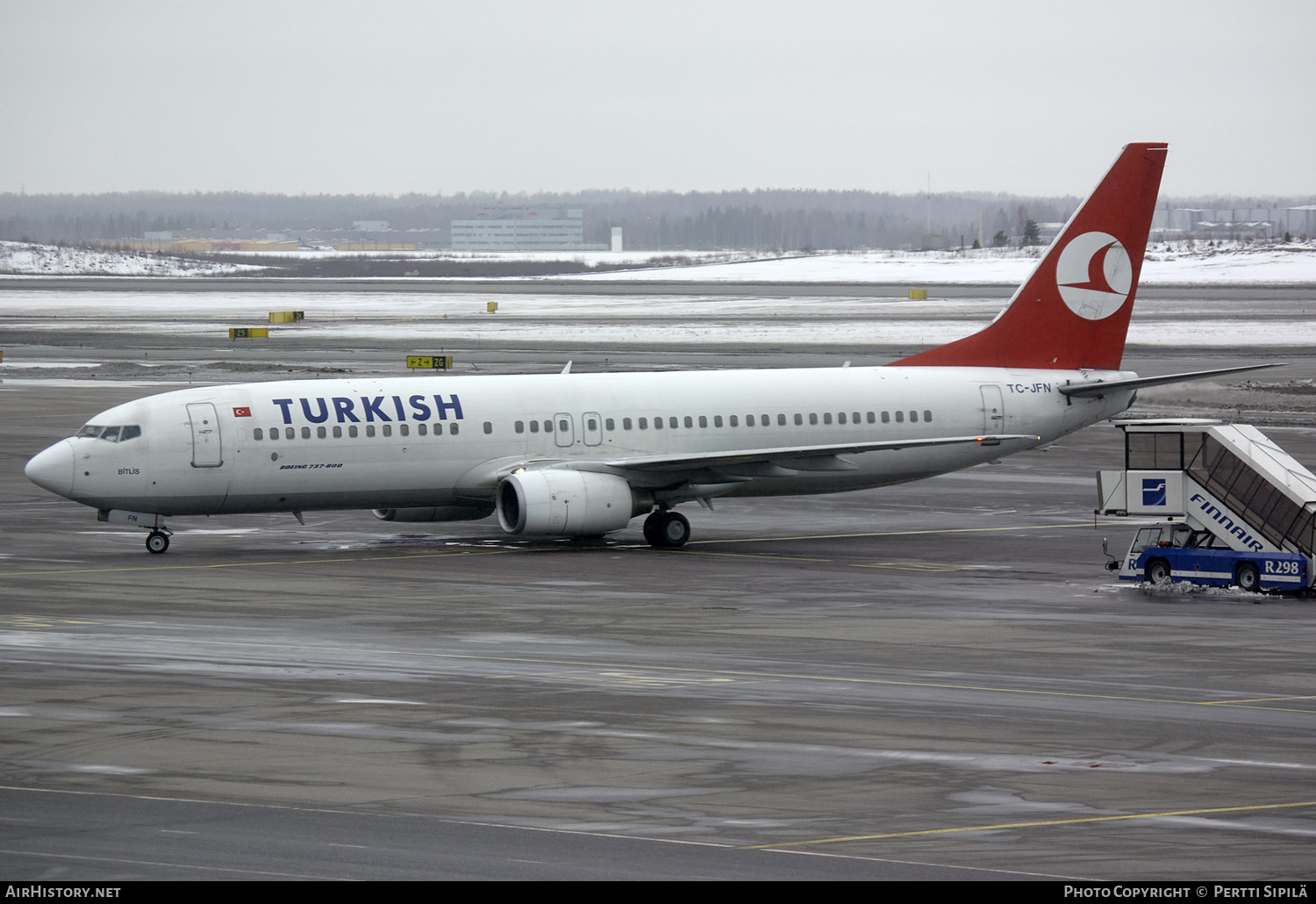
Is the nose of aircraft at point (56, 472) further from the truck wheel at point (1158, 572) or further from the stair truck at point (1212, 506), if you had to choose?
the truck wheel at point (1158, 572)

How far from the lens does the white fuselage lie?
3697cm

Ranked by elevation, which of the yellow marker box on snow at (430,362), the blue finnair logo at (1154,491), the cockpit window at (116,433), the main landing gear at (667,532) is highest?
the cockpit window at (116,433)

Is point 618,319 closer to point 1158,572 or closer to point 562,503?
point 562,503

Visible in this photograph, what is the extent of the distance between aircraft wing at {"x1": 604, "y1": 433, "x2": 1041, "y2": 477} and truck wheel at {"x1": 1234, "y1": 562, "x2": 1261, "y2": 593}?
746 centimetres

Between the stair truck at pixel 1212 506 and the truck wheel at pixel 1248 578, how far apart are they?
17 millimetres

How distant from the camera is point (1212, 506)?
33.7 metres

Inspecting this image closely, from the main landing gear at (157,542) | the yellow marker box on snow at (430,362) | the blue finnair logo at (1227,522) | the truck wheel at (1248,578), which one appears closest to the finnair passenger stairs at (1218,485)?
the blue finnair logo at (1227,522)

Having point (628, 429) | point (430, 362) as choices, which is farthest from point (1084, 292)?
point (430, 362)

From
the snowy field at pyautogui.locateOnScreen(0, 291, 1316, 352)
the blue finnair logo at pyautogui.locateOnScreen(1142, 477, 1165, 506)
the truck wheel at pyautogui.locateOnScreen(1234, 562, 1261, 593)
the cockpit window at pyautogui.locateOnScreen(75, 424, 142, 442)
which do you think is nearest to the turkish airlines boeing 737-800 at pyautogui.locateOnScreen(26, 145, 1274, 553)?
the cockpit window at pyautogui.locateOnScreen(75, 424, 142, 442)

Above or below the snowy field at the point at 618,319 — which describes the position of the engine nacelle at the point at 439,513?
below

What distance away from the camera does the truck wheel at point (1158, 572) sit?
3362cm

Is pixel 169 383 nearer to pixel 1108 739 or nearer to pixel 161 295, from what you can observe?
pixel 1108 739

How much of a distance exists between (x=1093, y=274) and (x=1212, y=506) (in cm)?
1236
